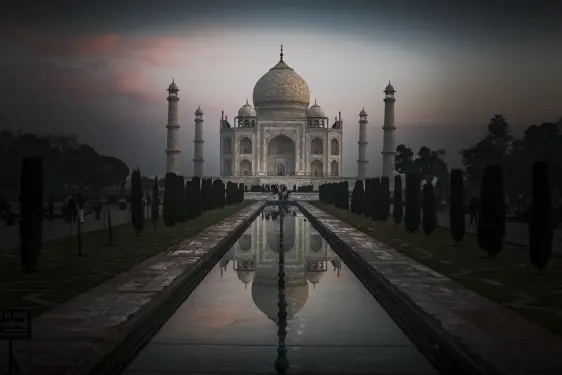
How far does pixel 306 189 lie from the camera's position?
129ft

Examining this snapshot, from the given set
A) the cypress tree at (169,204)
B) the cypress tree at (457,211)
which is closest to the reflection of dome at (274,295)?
the cypress tree at (457,211)

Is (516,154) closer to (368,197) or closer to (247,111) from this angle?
(368,197)

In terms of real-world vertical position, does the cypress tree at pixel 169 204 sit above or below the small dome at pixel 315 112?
below

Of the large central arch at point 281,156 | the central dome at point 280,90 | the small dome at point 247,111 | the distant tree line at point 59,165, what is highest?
the central dome at point 280,90

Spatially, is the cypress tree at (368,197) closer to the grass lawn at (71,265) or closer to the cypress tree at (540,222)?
the grass lawn at (71,265)

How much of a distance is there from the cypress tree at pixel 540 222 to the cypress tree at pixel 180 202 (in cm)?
815

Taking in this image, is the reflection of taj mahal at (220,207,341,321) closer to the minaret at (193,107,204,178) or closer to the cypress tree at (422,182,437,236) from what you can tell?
the cypress tree at (422,182,437,236)

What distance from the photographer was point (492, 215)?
8.52 meters

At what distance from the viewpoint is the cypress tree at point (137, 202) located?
37.5 ft

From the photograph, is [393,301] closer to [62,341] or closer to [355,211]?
[62,341]

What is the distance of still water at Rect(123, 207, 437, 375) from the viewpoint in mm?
3809

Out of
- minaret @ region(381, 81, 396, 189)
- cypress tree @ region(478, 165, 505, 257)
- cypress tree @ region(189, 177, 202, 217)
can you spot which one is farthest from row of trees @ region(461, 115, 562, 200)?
minaret @ region(381, 81, 396, 189)

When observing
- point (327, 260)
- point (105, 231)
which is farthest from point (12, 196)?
point (327, 260)

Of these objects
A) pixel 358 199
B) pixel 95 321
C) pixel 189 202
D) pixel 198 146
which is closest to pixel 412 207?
pixel 189 202
